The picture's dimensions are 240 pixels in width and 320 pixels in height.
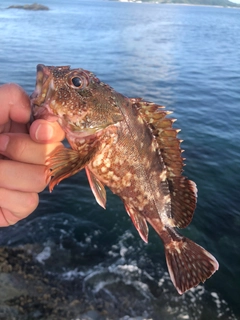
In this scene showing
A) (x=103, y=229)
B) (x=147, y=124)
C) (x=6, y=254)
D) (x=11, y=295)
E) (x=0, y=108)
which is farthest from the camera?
(x=103, y=229)

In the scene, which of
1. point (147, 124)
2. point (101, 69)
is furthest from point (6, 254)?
point (101, 69)

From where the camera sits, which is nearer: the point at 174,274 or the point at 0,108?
the point at 0,108

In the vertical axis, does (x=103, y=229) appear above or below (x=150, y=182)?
below

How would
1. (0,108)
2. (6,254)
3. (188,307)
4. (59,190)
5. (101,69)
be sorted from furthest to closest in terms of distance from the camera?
1. (101,69)
2. (59,190)
3. (6,254)
4. (188,307)
5. (0,108)

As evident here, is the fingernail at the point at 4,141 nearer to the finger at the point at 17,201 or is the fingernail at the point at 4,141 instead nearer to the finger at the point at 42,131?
the finger at the point at 42,131

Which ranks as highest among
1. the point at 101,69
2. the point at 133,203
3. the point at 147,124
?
the point at 147,124

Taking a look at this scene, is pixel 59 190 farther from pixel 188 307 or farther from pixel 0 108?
pixel 0 108

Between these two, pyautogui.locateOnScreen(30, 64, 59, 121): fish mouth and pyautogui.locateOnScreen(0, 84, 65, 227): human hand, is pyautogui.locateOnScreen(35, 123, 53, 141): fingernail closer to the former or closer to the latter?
pyautogui.locateOnScreen(0, 84, 65, 227): human hand
